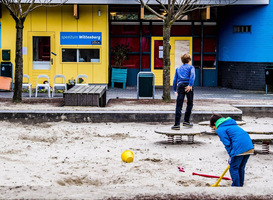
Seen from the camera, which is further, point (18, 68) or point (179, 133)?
point (18, 68)

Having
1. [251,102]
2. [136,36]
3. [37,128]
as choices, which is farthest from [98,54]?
[37,128]

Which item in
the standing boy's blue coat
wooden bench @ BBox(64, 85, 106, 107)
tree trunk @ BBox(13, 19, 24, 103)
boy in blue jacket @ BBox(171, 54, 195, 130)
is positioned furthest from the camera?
tree trunk @ BBox(13, 19, 24, 103)

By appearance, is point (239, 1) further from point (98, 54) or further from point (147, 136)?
point (147, 136)

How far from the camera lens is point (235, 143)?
24.1 ft

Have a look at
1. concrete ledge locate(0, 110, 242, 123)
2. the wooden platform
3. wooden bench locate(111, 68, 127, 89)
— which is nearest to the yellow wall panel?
wooden bench locate(111, 68, 127, 89)

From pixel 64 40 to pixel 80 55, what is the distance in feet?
3.17

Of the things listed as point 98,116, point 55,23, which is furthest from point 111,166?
point 55,23

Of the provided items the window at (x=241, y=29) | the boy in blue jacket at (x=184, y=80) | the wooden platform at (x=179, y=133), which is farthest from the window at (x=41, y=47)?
the wooden platform at (x=179, y=133)

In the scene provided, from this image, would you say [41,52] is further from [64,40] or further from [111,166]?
[111,166]

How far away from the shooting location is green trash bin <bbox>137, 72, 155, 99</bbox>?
18.3 metres

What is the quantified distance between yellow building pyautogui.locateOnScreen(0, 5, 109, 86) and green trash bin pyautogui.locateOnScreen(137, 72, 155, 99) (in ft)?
21.4

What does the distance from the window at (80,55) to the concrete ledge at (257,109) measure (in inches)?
380

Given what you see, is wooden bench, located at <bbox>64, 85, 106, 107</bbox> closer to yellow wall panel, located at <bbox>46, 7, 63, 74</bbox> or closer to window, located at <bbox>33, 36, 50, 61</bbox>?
yellow wall panel, located at <bbox>46, 7, 63, 74</bbox>

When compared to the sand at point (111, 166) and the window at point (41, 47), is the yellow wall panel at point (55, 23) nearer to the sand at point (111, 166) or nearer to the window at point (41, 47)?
the window at point (41, 47)
